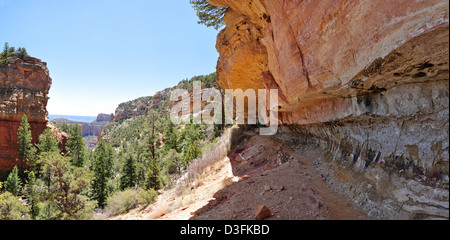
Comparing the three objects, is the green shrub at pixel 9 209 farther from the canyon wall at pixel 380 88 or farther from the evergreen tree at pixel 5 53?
the evergreen tree at pixel 5 53

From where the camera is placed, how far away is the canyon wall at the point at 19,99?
3092 centimetres

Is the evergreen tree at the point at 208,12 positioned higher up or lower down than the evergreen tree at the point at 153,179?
higher up

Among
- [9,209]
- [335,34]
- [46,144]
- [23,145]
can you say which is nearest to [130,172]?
[9,209]

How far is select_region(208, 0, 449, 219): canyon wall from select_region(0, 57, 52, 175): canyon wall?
46454 millimetres

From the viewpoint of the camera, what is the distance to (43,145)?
96.4ft

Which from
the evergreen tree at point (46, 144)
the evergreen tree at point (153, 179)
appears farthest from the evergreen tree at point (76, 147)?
the evergreen tree at point (153, 179)

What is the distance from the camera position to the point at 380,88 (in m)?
2.96

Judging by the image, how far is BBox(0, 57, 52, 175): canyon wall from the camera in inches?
1217

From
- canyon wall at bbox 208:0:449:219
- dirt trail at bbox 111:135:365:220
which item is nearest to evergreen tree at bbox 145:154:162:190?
dirt trail at bbox 111:135:365:220

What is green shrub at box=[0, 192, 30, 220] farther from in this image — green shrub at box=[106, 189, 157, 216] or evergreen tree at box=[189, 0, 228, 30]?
evergreen tree at box=[189, 0, 228, 30]

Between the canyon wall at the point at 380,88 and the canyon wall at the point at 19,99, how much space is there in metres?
46.5

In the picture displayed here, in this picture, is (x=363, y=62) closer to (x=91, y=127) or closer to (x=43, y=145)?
(x=43, y=145)

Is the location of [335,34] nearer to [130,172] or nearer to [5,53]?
[130,172]

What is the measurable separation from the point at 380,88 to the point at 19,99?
165 ft
